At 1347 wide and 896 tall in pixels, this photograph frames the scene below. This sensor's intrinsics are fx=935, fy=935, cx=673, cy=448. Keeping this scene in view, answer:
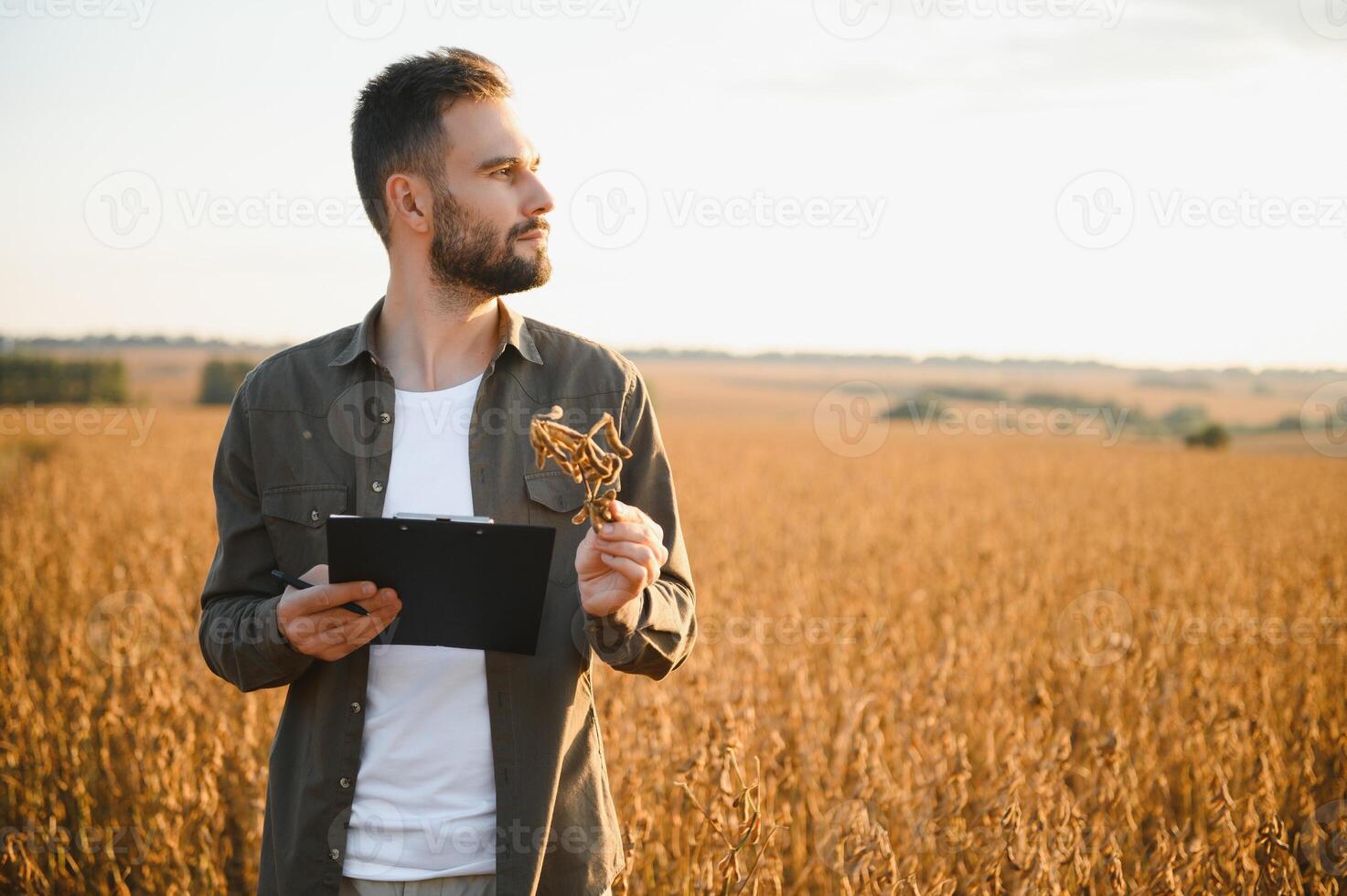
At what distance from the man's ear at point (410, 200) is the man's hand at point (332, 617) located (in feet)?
2.77

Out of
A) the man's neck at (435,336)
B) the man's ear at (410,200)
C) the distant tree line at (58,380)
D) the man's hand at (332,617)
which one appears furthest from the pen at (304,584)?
the distant tree line at (58,380)

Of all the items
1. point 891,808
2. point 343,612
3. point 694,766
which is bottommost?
point 891,808

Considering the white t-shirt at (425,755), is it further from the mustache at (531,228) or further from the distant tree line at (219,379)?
the distant tree line at (219,379)

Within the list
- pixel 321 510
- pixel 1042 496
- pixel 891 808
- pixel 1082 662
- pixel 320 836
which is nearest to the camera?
pixel 320 836

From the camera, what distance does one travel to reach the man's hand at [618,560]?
1568 millimetres

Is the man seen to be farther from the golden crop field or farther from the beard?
the golden crop field

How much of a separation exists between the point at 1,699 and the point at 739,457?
73.1ft

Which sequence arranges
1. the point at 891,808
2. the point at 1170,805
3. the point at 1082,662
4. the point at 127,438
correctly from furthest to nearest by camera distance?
the point at 127,438 → the point at 1082,662 → the point at 1170,805 → the point at 891,808

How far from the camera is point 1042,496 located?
16.9 metres

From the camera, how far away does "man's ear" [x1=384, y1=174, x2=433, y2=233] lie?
2111mm

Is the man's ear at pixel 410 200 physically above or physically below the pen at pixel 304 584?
above

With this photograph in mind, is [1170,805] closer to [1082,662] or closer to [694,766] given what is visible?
[1082,662]

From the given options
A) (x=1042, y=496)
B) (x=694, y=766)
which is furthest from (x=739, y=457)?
(x=694, y=766)

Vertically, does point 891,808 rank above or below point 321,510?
below
